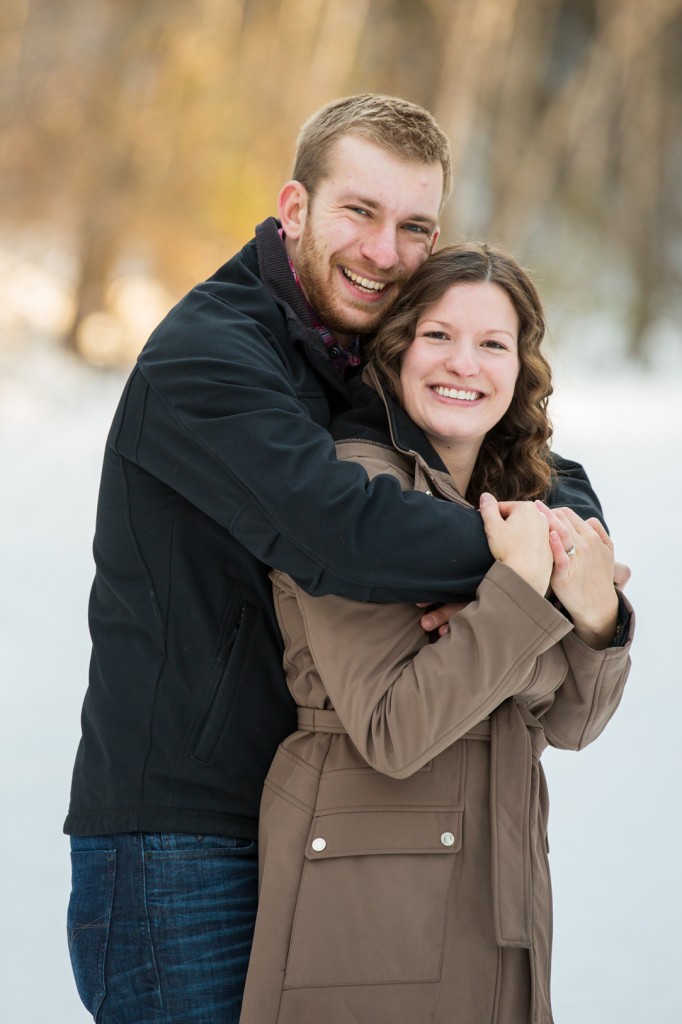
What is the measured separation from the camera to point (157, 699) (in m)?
1.59

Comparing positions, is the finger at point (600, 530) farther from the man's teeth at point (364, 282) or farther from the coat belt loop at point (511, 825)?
the man's teeth at point (364, 282)

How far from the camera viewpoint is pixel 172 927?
1.57m

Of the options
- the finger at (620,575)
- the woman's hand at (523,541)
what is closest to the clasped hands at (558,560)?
the woman's hand at (523,541)

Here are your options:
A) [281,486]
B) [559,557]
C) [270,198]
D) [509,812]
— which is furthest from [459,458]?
[270,198]

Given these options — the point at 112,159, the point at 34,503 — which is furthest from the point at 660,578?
the point at 112,159

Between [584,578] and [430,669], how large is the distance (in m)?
0.26

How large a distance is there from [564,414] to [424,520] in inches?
191

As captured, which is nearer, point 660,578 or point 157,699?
point 157,699

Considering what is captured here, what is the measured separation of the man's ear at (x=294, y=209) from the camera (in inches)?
73.6

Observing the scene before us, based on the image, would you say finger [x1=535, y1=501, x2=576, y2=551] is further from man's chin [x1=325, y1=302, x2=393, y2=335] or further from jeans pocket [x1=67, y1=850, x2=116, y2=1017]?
jeans pocket [x1=67, y1=850, x2=116, y2=1017]

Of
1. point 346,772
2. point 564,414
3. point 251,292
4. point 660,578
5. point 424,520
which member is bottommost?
point 346,772

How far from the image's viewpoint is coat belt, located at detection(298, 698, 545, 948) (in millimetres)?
1442

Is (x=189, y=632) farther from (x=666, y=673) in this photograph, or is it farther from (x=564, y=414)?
(x=564, y=414)

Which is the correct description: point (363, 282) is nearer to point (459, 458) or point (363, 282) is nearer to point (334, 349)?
point (334, 349)
